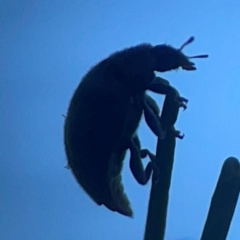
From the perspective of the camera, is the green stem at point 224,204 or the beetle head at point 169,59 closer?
the green stem at point 224,204

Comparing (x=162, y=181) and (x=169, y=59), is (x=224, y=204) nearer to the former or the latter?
(x=162, y=181)

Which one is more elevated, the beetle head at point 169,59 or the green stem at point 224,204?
the beetle head at point 169,59

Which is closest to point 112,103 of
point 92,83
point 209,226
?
point 92,83

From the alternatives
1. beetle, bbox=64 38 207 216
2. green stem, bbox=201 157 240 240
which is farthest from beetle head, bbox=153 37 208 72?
A: green stem, bbox=201 157 240 240

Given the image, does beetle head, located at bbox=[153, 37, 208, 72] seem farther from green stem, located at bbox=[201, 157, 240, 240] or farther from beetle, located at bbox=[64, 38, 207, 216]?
green stem, located at bbox=[201, 157, 240, 240]

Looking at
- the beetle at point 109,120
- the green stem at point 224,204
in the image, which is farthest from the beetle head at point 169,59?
the green stem at point 224,204

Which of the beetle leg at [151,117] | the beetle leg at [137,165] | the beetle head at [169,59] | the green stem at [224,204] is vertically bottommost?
the green stem at [224,204]

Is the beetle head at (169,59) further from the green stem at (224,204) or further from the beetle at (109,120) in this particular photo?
the green stem at (224,204)

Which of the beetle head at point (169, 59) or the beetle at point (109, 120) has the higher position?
the beetle head at point (169, 59)

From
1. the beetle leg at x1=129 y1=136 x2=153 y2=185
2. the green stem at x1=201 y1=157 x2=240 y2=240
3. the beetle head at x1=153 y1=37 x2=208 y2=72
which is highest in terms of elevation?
the beetle head at x1=153 y1=37 x2=208 y2=72
